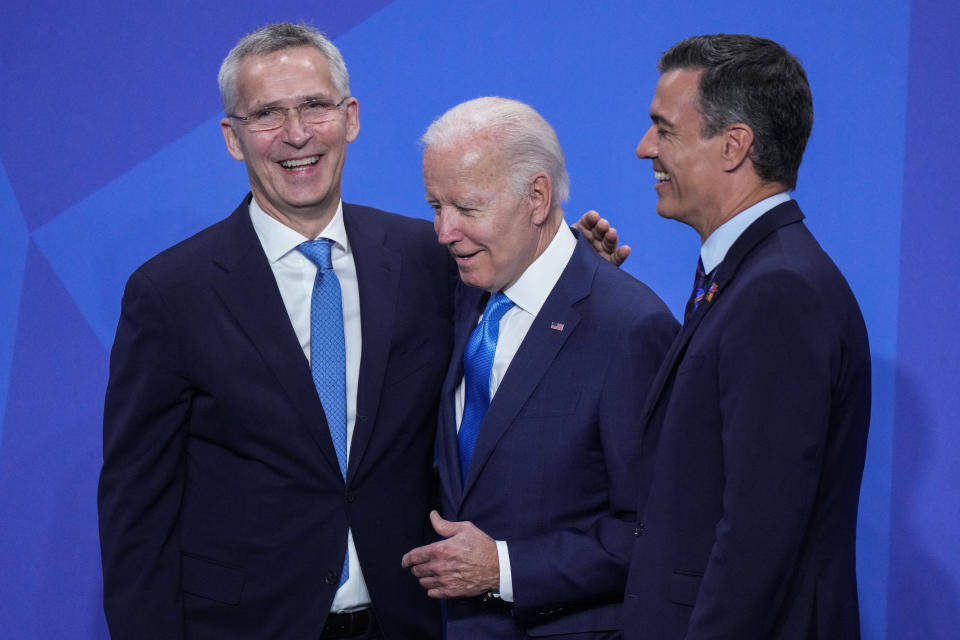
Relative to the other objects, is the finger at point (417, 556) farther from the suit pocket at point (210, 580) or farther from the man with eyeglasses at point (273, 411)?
the suit pocket at point (210, 580)

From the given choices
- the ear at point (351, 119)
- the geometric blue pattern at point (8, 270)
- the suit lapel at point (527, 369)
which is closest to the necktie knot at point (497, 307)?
the suit lapel at point (527, 369)

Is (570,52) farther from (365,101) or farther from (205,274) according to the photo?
(205,274)

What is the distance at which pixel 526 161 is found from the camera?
2254 millimetres

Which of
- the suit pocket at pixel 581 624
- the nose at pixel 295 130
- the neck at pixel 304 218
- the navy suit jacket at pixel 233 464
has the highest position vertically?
the nose at pixel 295 130

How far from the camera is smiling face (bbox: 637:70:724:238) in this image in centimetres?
199

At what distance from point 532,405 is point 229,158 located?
5.36 ft

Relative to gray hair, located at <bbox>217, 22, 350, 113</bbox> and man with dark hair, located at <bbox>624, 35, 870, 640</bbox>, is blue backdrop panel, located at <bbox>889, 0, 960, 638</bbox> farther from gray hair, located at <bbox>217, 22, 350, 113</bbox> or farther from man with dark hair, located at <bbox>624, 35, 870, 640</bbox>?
gray hair, located at <bbox>217, 22, 350, 113</bbox>

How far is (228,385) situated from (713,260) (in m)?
1.01

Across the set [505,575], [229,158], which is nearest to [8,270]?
[229,158]

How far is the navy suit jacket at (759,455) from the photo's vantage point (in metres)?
1.70

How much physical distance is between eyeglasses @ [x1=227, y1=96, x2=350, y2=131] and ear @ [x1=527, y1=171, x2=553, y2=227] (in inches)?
20.4

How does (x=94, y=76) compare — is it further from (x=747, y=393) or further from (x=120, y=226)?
(x=747, y=393)

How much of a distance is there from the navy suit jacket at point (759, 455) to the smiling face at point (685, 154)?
0.14m

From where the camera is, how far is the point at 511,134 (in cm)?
224
